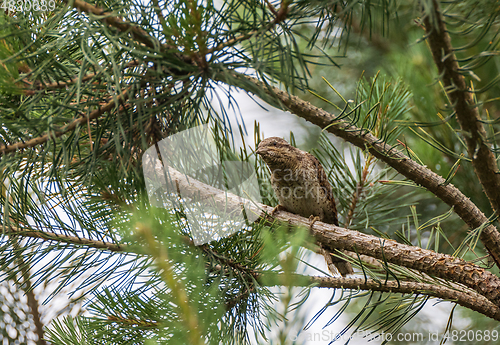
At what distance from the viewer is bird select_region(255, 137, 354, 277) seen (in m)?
2.09

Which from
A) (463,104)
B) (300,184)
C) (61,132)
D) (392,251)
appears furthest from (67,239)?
(300,184)

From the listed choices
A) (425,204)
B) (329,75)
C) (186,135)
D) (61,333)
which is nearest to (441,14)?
(186,135)

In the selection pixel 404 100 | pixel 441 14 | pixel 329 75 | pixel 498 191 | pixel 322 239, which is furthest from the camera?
pixel 329 75

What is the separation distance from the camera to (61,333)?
1.29m

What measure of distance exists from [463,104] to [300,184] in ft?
4.63

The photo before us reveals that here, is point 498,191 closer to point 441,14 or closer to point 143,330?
point 441,14

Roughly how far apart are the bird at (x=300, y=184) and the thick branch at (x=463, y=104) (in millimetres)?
1132

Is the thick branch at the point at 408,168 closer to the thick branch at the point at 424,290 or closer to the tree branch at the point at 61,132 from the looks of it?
the thick branch at the point at 424,290

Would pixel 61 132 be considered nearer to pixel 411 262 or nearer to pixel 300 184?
pixel 411 262

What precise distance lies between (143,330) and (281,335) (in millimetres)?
754

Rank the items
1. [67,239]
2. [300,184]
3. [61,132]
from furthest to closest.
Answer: [300,184]
[67,239]
[61,132]

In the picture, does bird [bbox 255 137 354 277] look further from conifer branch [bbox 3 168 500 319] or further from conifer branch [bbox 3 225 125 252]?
conifer branch [bbox 3 225 125 252]

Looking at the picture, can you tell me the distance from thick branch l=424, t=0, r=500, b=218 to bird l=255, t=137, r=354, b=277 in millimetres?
1132

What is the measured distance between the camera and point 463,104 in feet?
2.80
